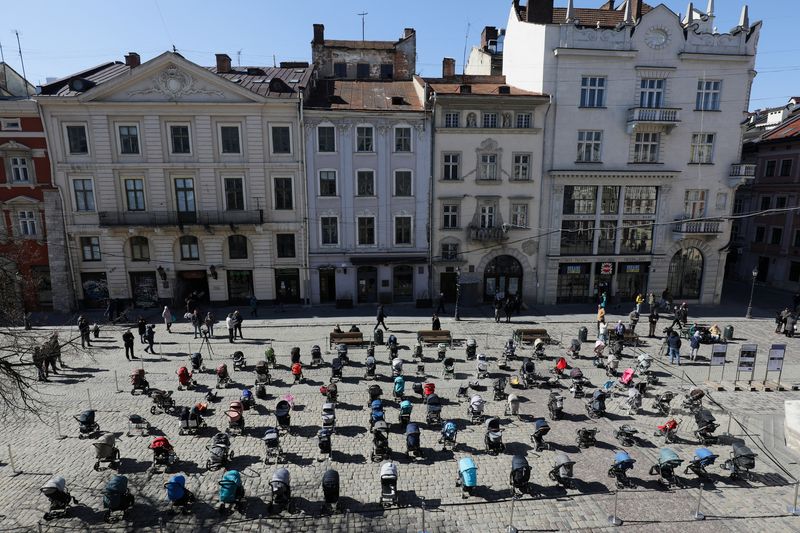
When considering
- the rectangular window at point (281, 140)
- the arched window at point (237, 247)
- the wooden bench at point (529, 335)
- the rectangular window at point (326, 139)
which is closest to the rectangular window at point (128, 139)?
the arched window at point (237, 247)

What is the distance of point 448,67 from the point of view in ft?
131

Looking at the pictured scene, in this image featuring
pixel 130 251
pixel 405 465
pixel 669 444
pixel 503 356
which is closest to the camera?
pixel 405 465

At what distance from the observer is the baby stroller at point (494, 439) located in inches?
576

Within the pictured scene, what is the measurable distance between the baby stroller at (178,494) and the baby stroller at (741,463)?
617 inches

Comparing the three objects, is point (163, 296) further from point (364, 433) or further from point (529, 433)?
point (529, 433)

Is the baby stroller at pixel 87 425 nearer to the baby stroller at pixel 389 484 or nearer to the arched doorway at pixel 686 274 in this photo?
the baby stroller at pixel 389 484

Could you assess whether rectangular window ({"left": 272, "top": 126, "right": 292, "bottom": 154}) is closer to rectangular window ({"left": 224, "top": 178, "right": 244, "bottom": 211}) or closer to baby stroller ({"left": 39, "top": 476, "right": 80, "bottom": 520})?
rectangular window ({"left": 224, "top": 178, "right": 244, "bottom": 211})

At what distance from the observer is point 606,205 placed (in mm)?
33688

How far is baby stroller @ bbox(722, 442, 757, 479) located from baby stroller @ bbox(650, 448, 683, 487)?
1.83 m

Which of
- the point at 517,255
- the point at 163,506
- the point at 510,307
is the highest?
the point at 517,255

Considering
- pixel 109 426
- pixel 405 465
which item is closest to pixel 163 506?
pixel 109 426

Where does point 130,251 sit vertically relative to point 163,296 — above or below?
above

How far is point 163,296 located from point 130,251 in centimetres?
384

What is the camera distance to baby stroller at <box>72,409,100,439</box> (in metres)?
15.5
